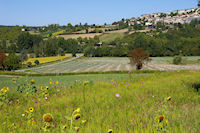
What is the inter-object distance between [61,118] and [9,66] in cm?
8534

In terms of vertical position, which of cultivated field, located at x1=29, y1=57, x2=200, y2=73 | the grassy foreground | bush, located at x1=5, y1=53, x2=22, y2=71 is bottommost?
cultivated field, located at x1=29, y1=57, x2=200, y2=73

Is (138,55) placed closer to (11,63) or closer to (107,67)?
(107,67)

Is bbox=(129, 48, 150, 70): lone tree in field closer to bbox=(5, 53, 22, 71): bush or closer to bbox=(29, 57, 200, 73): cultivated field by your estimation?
bbox=(29, 57, 200, 73): cultivated field

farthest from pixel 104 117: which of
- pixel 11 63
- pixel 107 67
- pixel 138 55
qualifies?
pixel 11 63

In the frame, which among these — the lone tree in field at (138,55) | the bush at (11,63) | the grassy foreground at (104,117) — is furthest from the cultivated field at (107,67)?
the grassy foreground at (104,117)

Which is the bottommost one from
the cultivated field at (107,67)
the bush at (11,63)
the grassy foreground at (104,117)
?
the cultivated field at (107,67)

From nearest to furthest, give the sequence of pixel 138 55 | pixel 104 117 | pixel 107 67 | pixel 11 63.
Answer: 1. pixel 104 117
2. pixel 138 55
3. pixel 107 67
4. pixel 11 63

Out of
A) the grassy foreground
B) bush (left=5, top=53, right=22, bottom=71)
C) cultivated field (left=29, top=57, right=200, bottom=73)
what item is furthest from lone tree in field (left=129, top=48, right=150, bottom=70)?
bush (left=5, top=53, right=22, bottom=71)

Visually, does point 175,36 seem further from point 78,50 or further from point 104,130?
point 104,130

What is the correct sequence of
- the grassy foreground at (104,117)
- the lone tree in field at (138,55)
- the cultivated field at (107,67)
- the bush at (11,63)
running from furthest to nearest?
1. the bush at (11,63)
2. the cultivated field at (107,67)
3. the lone tree in field at (138,55)
4. the grassy foreground at (104,117)

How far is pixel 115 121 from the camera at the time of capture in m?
3.93

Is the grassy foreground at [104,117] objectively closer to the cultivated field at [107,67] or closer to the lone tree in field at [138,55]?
the lone tree in field at [138,55]

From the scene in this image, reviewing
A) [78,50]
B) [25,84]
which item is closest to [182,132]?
[25,84]

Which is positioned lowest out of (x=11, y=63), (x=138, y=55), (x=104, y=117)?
(x=11, y=63)
